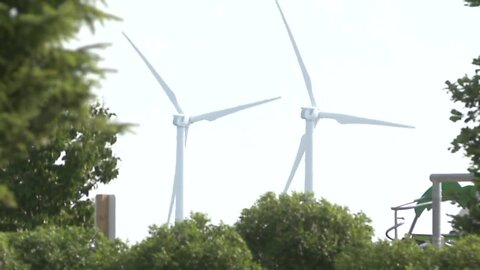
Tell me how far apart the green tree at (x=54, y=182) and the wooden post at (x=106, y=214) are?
4.66 meters

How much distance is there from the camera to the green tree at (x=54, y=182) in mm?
33875

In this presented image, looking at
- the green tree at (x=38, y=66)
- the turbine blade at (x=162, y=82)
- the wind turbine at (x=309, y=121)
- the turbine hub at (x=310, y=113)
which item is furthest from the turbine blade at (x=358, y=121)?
the green tree at (x=38, y=66)

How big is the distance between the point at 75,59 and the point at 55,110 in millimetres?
505

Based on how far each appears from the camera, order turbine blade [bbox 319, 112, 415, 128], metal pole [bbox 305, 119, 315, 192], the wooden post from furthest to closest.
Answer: turbine blade [bbox 319, 112, 415, 128]
metal pole [bbox 305, 119, 315, 192]
the wooden post

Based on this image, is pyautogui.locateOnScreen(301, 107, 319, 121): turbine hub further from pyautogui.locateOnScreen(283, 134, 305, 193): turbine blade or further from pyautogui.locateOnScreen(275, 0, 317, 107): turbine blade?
pyautogui.locateOnScreen(283, 134, 305, 193): turbine blade

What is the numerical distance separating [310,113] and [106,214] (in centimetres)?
1947

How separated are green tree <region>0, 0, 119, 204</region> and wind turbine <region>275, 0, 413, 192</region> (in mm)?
32311

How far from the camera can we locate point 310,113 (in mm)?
47719

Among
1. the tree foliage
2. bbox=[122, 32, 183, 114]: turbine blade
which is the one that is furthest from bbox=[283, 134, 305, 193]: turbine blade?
the tree foliage

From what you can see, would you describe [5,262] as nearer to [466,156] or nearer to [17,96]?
[466,156]

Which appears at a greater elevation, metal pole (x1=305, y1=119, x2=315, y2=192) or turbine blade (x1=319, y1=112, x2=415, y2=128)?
turbine blade (x1=319, y1=112, x2=415, y2=128)

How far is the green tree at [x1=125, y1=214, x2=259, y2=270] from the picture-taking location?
24.0 metres

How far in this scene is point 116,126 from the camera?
996 cm

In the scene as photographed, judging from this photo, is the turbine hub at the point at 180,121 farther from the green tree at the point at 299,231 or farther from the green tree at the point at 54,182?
the green tree at the point at 299,231
